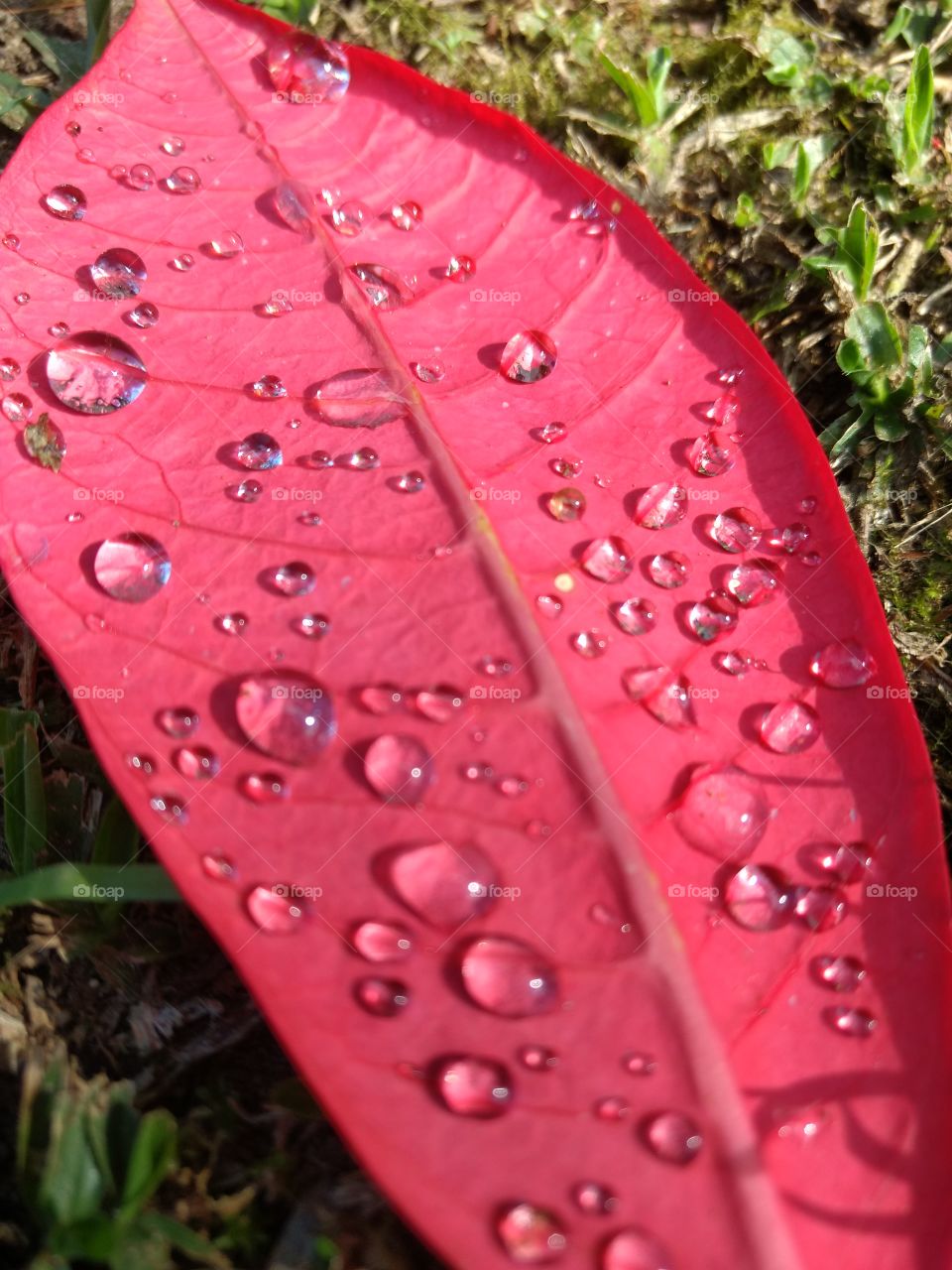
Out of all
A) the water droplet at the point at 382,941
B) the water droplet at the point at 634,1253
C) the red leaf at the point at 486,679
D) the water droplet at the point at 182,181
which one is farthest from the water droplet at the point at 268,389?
the water droplet at the point at 634,1253

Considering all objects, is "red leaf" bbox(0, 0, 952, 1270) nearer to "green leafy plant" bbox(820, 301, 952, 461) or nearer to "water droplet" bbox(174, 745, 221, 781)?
"water droplet" bbox(174, 745, 221, 781)

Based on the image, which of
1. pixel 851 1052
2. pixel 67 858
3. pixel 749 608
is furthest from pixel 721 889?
pixel 67 858

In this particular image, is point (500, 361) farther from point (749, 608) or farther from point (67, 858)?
point (67, 858)

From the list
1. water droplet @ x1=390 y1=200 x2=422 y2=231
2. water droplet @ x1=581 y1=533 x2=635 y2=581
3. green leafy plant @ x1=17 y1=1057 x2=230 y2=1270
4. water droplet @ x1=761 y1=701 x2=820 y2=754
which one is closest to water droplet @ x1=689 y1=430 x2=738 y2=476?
water droplet @ x1=581 y1=533 x2=635 y2=581

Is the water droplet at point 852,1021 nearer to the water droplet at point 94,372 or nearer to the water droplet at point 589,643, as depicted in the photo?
the water droplet at point 589,643

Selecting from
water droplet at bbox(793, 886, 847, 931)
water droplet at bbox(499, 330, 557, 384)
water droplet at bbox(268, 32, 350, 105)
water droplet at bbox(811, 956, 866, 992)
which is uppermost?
water droplet at bbox(268, 32, 350, 105)

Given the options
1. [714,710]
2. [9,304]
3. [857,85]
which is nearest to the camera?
[714,710]
